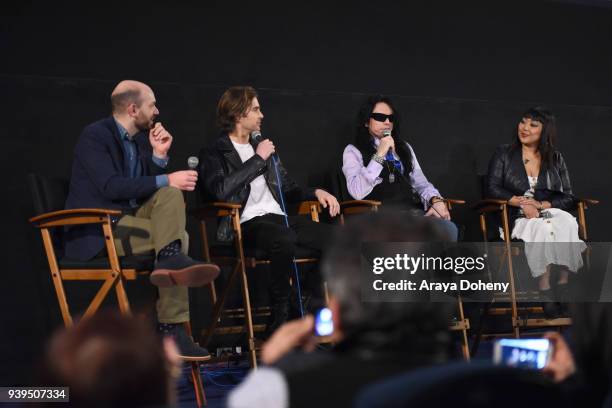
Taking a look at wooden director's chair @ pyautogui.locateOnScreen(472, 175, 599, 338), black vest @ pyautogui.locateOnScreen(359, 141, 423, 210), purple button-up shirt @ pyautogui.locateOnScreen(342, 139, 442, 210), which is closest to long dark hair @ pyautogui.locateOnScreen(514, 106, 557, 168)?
wooden director's chair @ pyautogui.locateOnScreen(472, 175, 599, 338)

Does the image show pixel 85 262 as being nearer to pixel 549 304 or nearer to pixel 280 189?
pixel 280 189

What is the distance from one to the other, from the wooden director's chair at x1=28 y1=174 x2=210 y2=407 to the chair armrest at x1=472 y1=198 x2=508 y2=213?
1981 mm

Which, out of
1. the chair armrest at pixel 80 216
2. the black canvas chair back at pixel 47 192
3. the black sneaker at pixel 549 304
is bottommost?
the black sneaker at pixel 549 304

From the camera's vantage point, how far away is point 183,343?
3.40m

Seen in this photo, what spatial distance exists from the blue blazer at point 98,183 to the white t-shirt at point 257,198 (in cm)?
66

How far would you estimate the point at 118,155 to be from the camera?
3.75m

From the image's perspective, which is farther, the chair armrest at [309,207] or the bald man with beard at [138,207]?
the chair armrest at [309,207]

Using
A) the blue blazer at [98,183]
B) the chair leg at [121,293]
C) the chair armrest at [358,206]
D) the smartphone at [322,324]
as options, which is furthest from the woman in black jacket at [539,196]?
the smartphone at [322,324]

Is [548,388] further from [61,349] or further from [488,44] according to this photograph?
[488,44]

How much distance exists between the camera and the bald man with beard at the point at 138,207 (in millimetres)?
3406

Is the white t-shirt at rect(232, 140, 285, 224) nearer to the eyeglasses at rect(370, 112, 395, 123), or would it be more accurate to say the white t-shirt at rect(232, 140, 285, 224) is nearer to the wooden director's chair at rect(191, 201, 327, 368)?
the wooden director's chair at rect(191, 201, 327, 368)

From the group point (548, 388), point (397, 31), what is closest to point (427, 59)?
point (397, 31)

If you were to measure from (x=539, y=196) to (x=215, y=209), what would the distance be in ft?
7.09

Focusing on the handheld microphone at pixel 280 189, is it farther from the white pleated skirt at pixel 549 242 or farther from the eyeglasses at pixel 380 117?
the white pleated skirt at pixel 549 242
